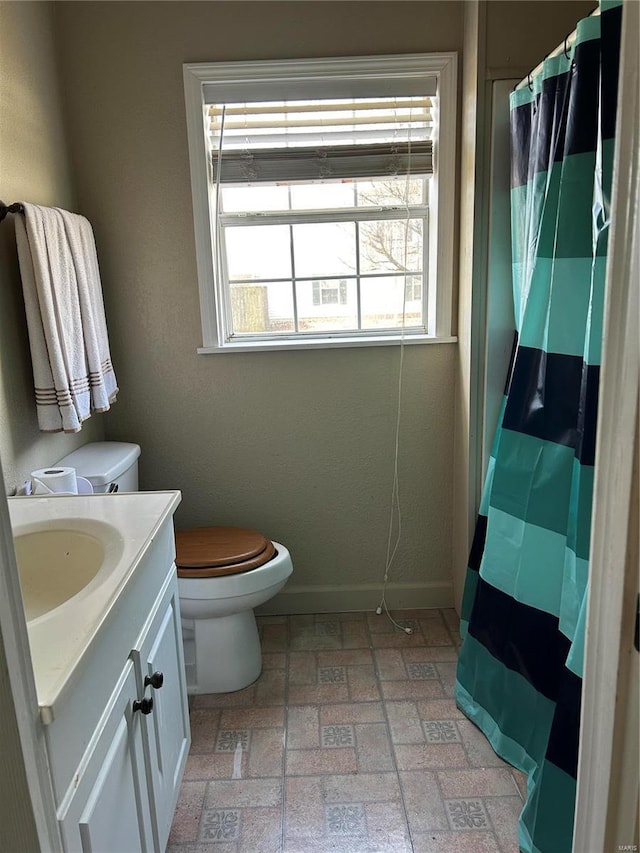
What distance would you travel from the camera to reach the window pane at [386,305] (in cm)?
243

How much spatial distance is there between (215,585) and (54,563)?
72 centimetres

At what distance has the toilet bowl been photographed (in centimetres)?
203

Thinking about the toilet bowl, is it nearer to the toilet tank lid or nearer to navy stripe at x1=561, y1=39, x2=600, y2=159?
the toilet tank lid

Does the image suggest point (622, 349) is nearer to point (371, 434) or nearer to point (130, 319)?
point (371, 434)

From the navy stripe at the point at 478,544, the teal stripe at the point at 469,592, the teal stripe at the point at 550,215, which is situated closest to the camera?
the teal stripe at the point at 550,215

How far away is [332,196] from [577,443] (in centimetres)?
138

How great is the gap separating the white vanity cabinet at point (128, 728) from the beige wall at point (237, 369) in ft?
3.09

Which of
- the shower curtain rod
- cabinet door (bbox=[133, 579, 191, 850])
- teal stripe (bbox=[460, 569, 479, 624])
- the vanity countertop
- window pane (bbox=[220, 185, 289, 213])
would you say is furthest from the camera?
window pane (bbox=[220, 185, 289, 213])

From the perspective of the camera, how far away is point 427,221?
7.82 feet

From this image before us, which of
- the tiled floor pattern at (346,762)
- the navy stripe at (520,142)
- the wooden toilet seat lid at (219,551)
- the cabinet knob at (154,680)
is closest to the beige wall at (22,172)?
the wooden toilet seat lid at (219,551)

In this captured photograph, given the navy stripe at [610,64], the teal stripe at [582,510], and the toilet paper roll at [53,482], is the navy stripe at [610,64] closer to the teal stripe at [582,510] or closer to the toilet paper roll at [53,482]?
the teal stripe at [582,510]

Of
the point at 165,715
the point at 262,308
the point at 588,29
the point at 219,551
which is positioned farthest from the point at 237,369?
the point at 588,29

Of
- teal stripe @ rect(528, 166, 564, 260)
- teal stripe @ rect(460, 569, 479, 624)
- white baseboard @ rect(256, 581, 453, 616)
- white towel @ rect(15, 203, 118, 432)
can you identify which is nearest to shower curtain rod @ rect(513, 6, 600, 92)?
teal stripe @ rect(528, 166, 564, 260)

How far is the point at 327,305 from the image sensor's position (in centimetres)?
245
